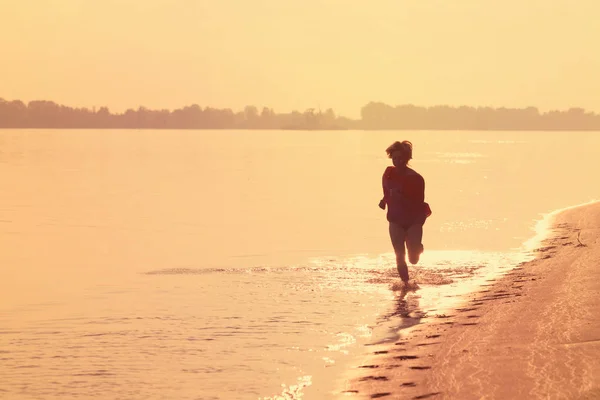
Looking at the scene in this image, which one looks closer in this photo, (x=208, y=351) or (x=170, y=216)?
(x=208, y=351)

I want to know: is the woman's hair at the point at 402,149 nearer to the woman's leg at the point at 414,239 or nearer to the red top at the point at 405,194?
the red top at the point at 405,194

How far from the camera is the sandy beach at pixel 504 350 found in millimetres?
7898

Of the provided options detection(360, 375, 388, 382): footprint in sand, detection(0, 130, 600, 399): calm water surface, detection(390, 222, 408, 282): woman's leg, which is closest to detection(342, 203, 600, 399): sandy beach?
detection(360, 375, 388, 382): footprint in sand

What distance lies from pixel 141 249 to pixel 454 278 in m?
9.22

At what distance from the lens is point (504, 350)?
9.26 m

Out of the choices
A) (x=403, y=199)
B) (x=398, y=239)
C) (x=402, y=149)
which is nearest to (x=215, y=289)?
(x=398, y=239)

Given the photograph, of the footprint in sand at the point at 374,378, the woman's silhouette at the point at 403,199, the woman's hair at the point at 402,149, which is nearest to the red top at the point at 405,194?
the woman's silhouette at the point at 403,199

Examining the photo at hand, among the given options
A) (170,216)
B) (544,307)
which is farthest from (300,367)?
(170,216)

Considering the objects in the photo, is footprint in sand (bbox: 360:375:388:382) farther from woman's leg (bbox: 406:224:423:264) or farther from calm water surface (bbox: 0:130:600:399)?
woman's leg (bbox: 406:224:423:264)

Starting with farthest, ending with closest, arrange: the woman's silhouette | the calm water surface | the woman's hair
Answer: the woman's silhouette, the woman's hair, the calm water surface

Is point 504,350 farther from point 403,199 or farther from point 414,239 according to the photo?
point 414,239

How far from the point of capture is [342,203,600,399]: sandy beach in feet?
25.9

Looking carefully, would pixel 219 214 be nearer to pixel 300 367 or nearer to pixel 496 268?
pixel 496 268

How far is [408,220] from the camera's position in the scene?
14195mm
